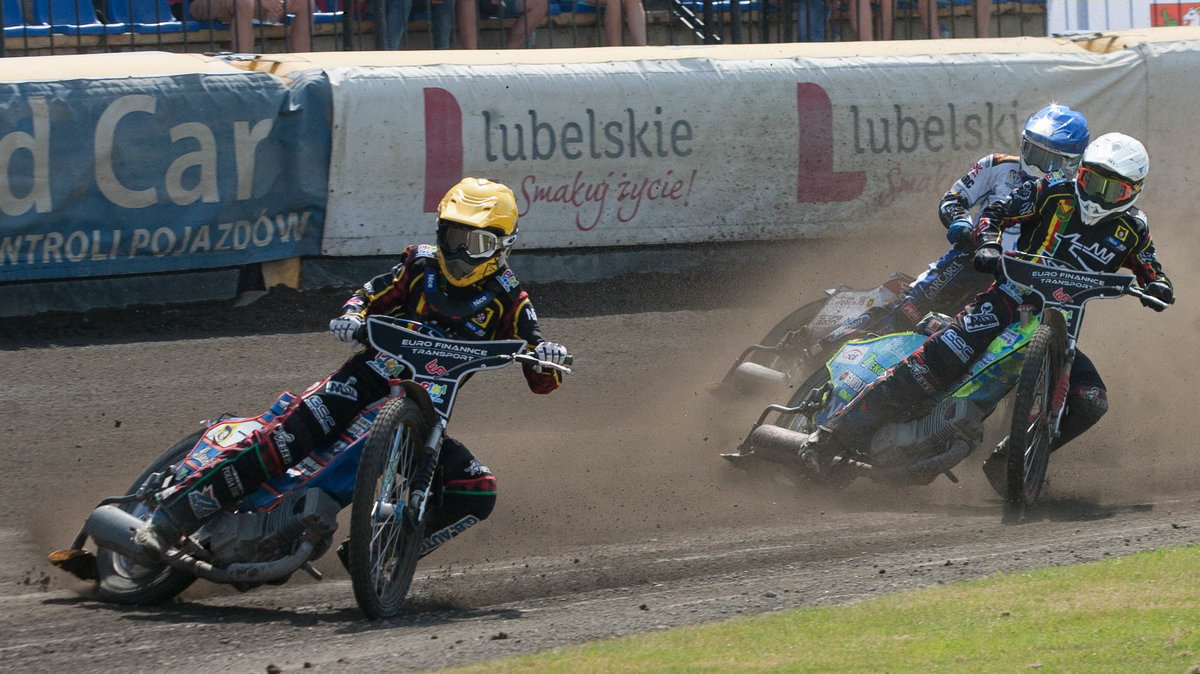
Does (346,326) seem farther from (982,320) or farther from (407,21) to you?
(407,21)

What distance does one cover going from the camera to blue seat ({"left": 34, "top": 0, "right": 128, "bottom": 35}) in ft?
42.8

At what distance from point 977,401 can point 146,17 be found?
8514 mm

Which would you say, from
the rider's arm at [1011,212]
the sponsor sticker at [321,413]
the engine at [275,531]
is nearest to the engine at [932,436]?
the rider's arm at [1011,212]

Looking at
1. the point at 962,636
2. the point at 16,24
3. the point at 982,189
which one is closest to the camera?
the point at 962,636

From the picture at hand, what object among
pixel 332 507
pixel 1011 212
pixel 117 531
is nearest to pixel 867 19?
pixel 1011 212

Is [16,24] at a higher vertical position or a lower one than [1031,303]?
higher

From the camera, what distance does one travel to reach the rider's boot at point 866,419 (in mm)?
8406

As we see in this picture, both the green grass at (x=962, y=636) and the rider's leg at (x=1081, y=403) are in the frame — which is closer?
the green grass at (x=962, y=636)

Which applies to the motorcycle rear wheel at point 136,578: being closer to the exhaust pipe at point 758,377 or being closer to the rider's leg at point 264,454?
the rider's leg at point 264,454

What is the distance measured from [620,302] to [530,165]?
4.40 feet

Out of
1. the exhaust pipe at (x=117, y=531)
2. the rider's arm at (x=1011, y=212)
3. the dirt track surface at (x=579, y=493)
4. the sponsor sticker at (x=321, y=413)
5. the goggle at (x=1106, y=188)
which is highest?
the goggle at (x=1106, y=188)

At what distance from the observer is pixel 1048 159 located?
910cm

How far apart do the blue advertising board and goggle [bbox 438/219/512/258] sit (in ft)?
17.6

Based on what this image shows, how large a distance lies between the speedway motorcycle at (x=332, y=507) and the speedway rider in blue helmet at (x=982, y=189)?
3.80 meters
